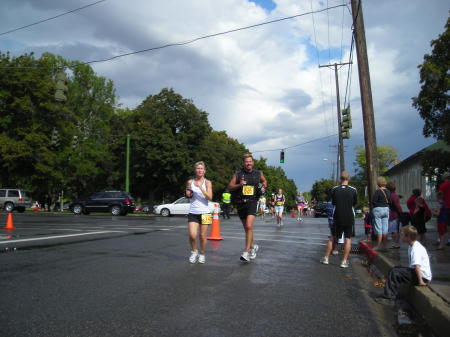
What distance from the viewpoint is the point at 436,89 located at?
2666 centimetres

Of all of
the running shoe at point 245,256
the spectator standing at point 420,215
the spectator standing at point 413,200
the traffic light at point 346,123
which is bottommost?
the running shoe at point 245,256

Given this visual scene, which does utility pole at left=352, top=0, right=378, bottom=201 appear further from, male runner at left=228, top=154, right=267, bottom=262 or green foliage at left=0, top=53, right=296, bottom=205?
green foliage at left=0, top=53, right=296, bottom=205

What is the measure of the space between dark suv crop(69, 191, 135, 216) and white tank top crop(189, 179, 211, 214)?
2555 centimetres

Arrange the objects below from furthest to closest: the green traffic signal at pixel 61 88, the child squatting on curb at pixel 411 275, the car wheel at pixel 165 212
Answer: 1. the car wheel at pixel 165 212
2. the green traffic signal at pixel 61 88
3. the child squatting on curb at pixel 411 275

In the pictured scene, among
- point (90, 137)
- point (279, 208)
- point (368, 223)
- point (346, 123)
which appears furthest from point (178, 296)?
point (90, 137)

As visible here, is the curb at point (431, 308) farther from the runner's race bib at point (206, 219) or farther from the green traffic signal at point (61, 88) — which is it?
the green traffic signal at point (61, 88)

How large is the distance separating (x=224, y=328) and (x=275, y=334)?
458mm

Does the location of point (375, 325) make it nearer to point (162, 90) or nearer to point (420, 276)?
point (420, 276)

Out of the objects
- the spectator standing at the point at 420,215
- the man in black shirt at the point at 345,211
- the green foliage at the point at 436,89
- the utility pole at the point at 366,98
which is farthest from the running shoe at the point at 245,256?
the green foliage at the point at 436,89

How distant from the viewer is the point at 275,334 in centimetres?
380

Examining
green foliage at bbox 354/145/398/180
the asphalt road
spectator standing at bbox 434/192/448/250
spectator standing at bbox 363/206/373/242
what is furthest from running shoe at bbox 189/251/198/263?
green foliage at bbox 354/145/398/180

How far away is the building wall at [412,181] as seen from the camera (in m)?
39.8

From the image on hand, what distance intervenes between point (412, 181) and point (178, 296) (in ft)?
156

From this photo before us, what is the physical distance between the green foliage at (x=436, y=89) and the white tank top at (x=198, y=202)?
2197 cm
